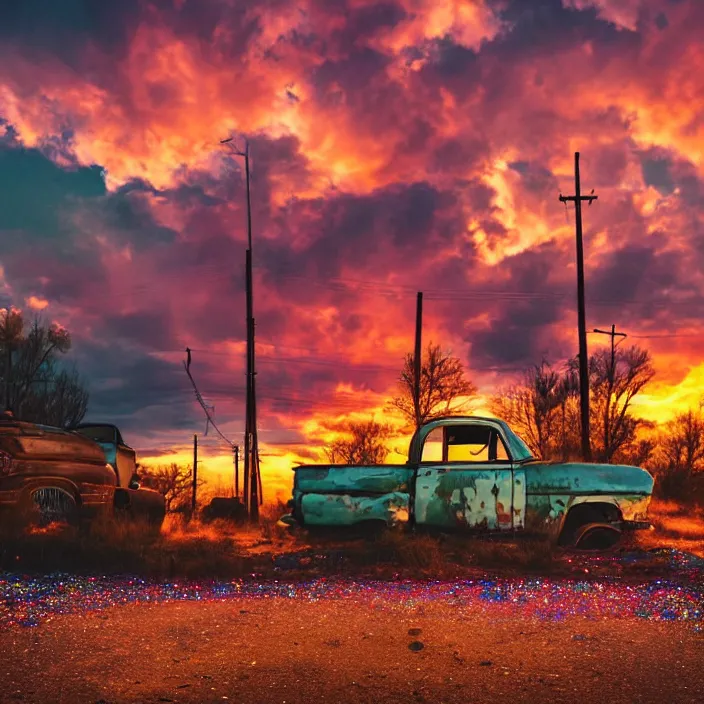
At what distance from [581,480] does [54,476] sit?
312 inches

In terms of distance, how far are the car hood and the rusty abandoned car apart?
6849 millimetres

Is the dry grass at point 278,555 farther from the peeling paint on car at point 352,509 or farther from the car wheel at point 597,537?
the car wheel at point 597,537

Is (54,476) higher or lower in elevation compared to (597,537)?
higher

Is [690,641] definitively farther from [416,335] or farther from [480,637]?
[416,335]

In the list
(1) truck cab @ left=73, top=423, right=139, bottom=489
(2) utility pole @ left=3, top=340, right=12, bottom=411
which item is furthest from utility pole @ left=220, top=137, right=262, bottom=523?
(2) utility pole @ left=3, top=340, right=12, bottom=411

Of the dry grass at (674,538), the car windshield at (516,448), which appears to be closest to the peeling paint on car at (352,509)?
the car windshield at (516,448)

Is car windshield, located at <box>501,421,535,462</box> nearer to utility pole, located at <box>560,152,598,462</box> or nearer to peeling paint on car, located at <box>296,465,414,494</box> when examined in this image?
peeling paint on car, located at <box>296,465,414,494</box>

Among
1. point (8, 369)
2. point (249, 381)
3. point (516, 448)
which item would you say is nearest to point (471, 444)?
point (516, 448)

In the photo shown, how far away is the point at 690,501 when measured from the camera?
2888cm

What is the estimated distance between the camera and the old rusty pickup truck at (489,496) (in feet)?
35.9

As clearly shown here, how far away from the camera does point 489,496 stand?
11008 millimetres

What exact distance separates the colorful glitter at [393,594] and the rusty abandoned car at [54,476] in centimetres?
251

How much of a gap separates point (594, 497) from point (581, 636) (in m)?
4.91

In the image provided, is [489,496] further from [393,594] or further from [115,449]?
[115,449]
